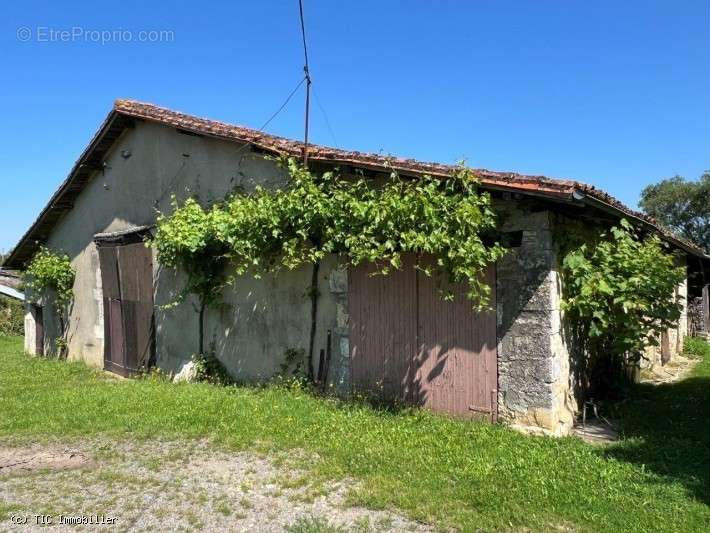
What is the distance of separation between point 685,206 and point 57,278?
31227 mm

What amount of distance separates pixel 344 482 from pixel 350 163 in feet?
12.3

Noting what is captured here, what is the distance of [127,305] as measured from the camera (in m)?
11.3

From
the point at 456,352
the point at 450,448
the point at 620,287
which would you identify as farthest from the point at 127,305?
the point at 620,287

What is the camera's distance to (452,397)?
6488mm

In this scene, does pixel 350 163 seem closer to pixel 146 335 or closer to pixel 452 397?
pixel 452 397

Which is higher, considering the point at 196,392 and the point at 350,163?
the point at 350,163

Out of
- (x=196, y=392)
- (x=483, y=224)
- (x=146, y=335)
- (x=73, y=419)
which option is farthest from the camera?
(x=146, y=335)

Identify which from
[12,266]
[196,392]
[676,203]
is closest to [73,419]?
[196,392]

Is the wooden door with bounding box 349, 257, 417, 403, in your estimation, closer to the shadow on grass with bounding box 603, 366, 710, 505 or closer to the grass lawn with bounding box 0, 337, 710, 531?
the grass lawn with bounding box 0, 337, 710, 531

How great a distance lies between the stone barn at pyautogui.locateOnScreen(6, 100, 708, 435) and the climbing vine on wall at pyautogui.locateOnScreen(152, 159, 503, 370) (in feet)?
0.76

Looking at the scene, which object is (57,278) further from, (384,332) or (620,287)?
(620,287)

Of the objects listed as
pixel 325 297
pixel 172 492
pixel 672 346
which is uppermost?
pixel 325 297

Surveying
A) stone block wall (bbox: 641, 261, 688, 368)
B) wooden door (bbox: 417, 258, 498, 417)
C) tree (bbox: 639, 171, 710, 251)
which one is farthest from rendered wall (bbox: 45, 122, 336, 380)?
tree (bbox: 639, 171, 710, 251)

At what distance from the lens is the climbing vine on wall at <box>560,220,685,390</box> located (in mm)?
5977
